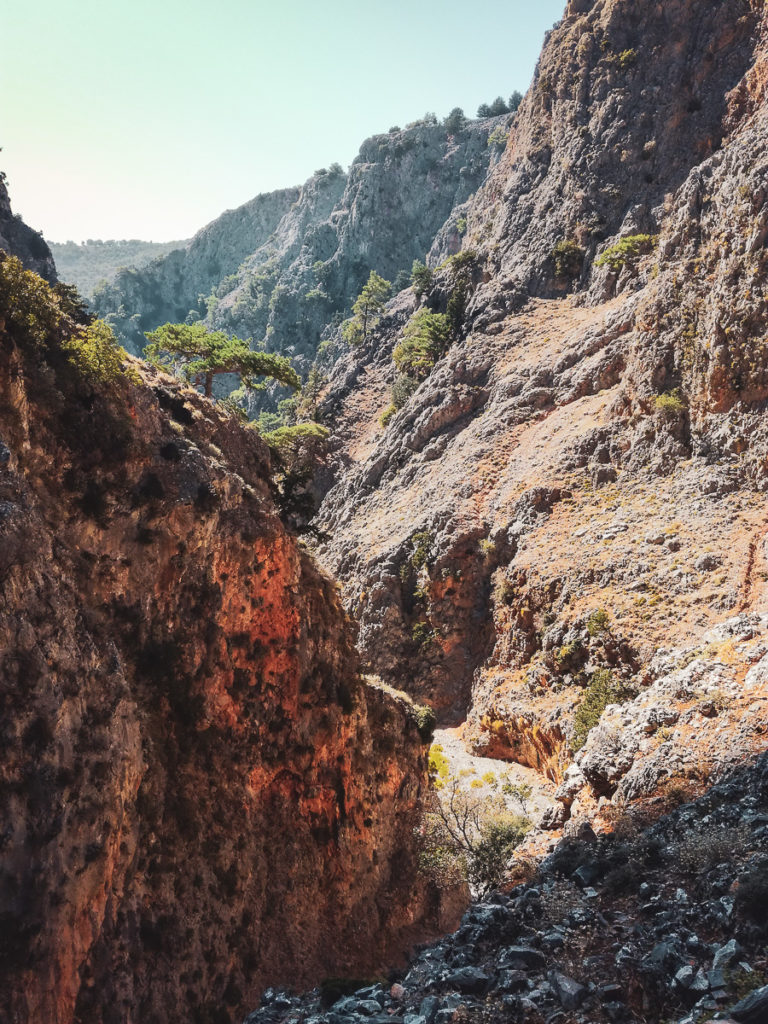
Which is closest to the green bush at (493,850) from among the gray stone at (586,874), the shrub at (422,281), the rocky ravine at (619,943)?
the rocky ravine at (619,943)

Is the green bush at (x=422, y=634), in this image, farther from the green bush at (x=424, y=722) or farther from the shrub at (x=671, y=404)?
the shrub at (x=671, y=404)

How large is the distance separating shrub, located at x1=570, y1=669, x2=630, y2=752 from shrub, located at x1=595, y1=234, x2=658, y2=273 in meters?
40.1

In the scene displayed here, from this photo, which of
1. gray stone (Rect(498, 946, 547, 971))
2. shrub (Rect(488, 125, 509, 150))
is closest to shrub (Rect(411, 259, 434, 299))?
shrub (Rect(488, 125, 509, 150))

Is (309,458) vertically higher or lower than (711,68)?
lower

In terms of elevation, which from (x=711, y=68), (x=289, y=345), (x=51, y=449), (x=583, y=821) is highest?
(x=711, y=68)

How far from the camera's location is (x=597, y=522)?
3662 cm

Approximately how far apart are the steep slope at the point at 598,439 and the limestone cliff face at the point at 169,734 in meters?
9.30

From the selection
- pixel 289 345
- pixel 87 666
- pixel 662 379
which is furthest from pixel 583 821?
pixel 289 345

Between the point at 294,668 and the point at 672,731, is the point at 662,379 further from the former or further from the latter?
the point at 294,668

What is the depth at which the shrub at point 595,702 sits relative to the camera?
2783cm

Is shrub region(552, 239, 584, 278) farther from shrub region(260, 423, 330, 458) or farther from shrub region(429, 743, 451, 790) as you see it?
Result: shrub region(429, 743, 451, 790)

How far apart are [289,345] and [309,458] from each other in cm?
6491

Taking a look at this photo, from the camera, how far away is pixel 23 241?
65.5 meters

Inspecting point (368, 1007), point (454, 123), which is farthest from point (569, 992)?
point (454, 123)
